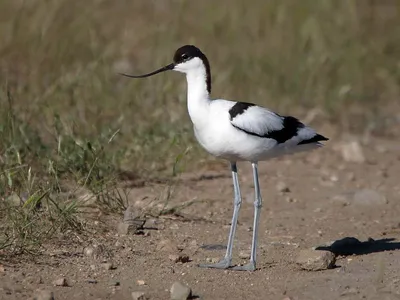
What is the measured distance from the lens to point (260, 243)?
5.14 m

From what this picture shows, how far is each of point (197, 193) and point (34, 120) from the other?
1.16m

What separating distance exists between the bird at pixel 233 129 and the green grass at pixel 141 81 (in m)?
0.67

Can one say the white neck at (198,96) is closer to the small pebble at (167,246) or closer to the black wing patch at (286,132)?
the black wing patch at (286,132)

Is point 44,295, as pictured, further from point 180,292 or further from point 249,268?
point 249,268

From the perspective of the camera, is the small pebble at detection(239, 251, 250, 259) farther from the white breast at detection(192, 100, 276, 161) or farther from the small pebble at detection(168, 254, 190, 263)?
the white breast at detection(192, 100, 276, 161)

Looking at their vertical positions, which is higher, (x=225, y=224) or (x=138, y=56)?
(x=138, y=56)

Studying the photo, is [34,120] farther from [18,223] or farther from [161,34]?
[161,34]

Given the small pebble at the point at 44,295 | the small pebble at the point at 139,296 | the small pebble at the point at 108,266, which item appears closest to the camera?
the small pebble at the point at 44,295

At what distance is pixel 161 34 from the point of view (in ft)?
28.7

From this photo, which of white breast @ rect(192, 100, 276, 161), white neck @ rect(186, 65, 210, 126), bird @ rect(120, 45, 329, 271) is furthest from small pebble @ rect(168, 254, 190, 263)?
white neck @ rect(186, 65, 210, 126)

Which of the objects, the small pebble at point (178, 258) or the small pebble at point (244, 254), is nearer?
the small pebble at point (178, 258)

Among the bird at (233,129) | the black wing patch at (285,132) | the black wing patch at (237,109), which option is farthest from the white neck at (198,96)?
the black wing patch at (285,132)

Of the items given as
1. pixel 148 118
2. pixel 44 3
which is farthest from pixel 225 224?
pixel 44 3

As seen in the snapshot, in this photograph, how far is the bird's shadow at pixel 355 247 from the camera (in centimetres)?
491
